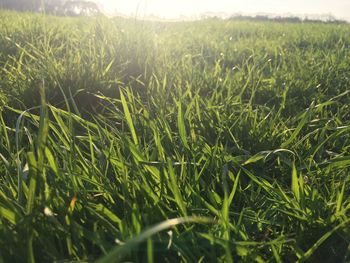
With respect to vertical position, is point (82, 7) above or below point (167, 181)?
above

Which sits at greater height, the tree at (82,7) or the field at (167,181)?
the tree at (82,7)

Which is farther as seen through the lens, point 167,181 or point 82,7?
point 82,7

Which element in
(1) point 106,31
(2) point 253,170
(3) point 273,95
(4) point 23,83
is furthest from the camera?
(1) point 106,31

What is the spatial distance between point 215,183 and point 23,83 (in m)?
1.11

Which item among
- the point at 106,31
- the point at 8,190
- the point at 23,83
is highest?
the point at 106,31

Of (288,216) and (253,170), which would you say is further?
(253,170)

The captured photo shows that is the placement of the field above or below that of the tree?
below

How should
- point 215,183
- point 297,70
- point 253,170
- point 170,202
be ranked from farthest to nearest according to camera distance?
point 297,70
point 253,170
point 215,183
point 170,202

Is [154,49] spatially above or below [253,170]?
above

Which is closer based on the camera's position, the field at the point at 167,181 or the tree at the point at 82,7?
the field at the point at 167,181

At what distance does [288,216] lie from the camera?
1041 mm

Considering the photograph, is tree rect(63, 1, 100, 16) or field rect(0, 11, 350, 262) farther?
tree rect(63, 1, 100, 16)

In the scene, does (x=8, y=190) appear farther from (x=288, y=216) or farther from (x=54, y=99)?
(x=54, y=99)

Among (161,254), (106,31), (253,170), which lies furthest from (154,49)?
(161,254)
